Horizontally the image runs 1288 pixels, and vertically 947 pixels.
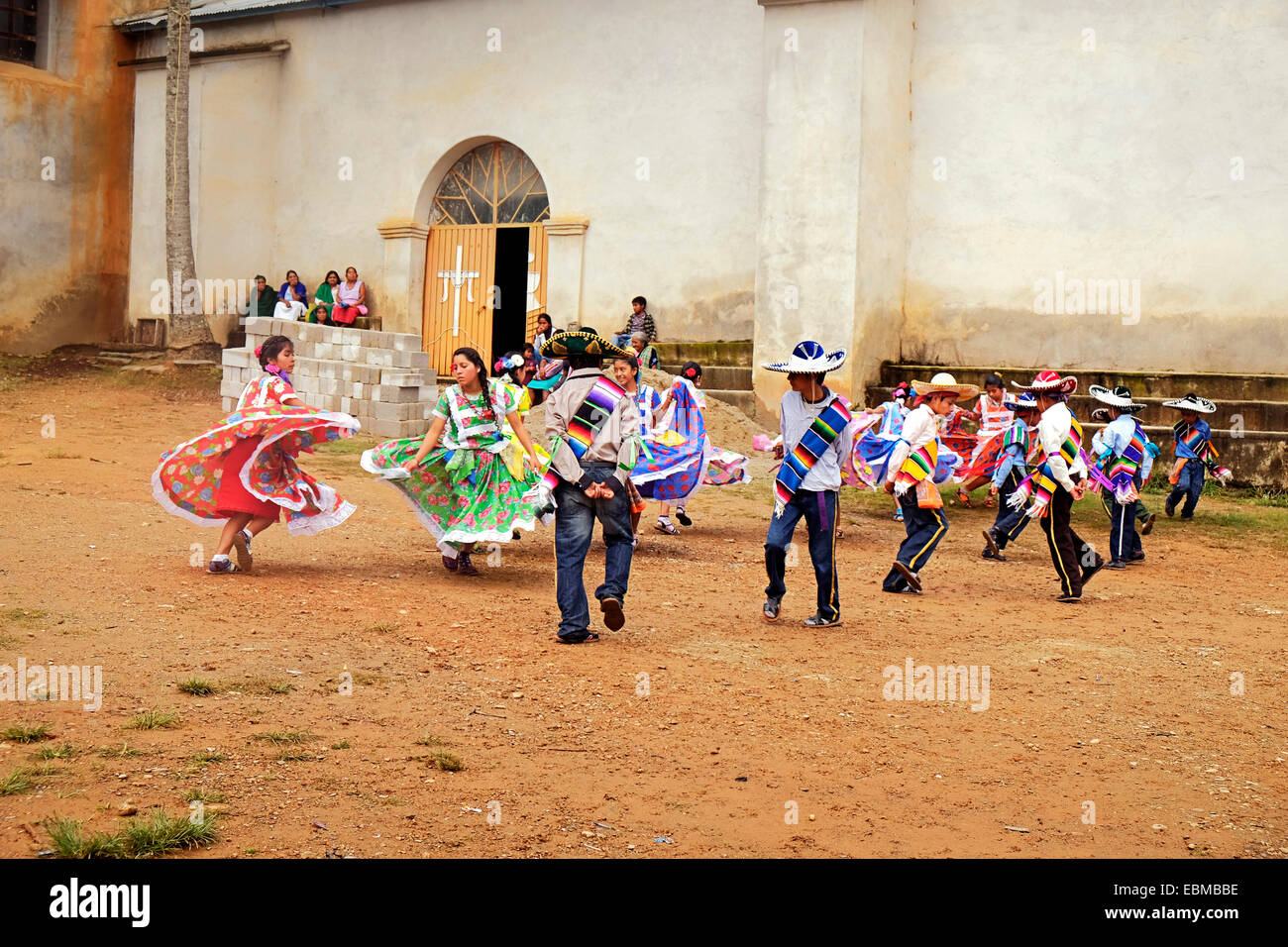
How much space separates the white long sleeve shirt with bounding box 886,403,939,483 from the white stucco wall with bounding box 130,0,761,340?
9540 millimetres

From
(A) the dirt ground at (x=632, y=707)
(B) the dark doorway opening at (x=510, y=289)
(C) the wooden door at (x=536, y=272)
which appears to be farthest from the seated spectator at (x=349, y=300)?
(A) the dirt ground at (x=632, y=707)

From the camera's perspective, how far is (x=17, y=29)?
22.9 meters

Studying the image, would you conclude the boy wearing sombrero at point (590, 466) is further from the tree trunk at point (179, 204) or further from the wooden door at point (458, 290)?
the tree trunk at point (179, 204)

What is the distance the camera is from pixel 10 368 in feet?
70.1

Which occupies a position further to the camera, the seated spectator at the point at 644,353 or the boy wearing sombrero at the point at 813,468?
the seated spectator at the point at 644,353

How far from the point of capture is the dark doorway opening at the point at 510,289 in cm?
2128

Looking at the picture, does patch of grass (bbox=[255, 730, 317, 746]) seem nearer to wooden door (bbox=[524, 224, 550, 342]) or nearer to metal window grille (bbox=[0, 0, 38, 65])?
wooden door (bbox=[524, 224, 550, 342])

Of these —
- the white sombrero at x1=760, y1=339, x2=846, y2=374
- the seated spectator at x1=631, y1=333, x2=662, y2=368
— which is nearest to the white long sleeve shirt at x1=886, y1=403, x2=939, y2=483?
the white sombrero at x1=760, y1=339, x2=846, y2=374

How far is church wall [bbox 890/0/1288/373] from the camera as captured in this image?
53.7 feet

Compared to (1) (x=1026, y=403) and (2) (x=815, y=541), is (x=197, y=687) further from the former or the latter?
(1) (x=1026, y=403)

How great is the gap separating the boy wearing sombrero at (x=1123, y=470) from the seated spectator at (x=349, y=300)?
13780 mm

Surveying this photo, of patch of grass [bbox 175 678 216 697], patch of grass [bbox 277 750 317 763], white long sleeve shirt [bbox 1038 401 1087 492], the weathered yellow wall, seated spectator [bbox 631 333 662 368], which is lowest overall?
patch of grass [bbox 277 750 317 763]

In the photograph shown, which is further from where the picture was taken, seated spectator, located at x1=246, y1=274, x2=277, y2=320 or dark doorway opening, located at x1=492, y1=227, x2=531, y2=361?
seated spectator, located at x1=246, y1=274, x2=277, y2=320
